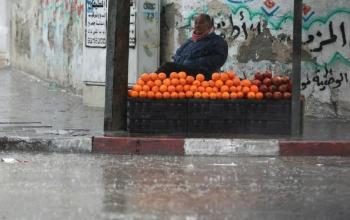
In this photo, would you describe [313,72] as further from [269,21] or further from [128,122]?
[128,122]

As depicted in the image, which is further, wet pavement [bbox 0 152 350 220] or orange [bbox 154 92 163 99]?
orange [bbox 154 92 163 99]

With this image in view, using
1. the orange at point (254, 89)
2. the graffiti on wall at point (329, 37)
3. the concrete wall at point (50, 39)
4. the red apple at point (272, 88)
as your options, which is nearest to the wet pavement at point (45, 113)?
the concrete wall at point (50, 39)

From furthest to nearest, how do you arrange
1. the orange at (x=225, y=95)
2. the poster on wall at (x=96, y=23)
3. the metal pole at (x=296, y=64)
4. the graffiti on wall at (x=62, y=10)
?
the graffiti on wall at (x=62, y=10) → the poster on wall at (x=96, y=23) → the orange at (x=225, y=95) → the metal pole at (x=296, y=64)

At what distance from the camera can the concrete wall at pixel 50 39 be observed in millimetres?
15695

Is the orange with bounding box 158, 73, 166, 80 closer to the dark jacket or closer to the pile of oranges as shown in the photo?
the pile of oranges

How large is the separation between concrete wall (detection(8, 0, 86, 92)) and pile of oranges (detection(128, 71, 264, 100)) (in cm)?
527

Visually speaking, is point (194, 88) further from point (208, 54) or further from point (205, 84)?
point (208, 54)

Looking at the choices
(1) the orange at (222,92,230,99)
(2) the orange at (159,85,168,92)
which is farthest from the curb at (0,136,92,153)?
(1) the orange at (222,92,230,99)

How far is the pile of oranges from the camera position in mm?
9555

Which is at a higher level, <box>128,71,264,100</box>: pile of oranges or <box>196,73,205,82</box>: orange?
<box>196,73,205,82</box>: orange

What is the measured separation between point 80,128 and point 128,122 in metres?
0.72

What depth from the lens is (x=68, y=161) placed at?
8.62 metres

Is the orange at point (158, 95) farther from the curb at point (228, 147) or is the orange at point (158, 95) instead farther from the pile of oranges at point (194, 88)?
the curb at point (228, 147)

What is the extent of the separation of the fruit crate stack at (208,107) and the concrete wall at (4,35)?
18345 millimetres
